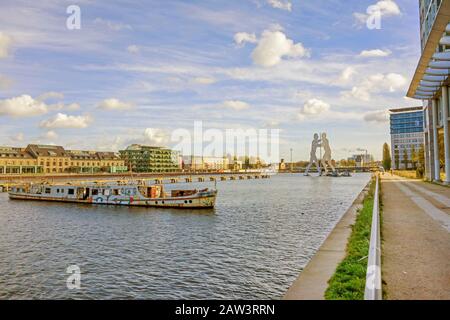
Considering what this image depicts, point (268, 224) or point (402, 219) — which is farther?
point (268, 224)

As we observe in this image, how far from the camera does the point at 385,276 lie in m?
10.3

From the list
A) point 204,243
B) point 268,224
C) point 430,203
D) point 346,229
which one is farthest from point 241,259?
point 430,203

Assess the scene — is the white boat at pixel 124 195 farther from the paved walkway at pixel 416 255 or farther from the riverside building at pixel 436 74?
the riverside building at pixel 436 74

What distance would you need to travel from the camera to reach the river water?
1469 centimetres

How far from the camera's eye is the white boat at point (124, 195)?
44531mm

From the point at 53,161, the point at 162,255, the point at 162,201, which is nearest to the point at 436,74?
the point at 162,201

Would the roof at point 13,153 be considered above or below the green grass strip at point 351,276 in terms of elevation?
above

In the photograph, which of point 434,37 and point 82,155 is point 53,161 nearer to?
point 82,155

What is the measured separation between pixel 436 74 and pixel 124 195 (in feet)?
139

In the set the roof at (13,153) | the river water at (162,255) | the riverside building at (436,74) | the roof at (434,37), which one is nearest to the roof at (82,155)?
the roof at (13,153)

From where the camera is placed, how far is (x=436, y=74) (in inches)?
1629

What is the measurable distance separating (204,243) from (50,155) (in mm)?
149818

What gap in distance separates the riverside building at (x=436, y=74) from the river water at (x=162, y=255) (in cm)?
1897
